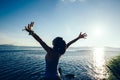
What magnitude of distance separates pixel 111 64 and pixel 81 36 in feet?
43.3

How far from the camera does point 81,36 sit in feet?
23.5

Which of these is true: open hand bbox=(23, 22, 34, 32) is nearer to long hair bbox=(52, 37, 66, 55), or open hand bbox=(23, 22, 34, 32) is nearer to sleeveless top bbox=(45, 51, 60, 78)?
long hair bbox=(52, 37, 66, 55)

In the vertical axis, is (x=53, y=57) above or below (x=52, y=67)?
above

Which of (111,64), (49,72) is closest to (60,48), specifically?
(49,72)

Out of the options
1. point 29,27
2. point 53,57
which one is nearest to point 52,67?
point 53,57

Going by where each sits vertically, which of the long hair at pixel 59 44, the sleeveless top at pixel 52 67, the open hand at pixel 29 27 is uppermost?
the open hand at pixel 29 27

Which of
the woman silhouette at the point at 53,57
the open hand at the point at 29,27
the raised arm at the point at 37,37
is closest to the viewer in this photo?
the raised arm at the point at 37,37

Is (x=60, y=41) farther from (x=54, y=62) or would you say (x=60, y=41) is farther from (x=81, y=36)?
(x=81, y=36)

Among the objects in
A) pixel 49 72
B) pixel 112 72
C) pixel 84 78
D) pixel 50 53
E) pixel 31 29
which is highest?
pixel 31 29

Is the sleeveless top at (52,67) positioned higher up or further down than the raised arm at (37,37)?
further down

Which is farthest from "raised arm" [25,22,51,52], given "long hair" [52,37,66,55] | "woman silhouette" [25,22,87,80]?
"long hair" [52,37,66,55]

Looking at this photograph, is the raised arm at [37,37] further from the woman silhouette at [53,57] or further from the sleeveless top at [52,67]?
the sleeveless top at [52,67]

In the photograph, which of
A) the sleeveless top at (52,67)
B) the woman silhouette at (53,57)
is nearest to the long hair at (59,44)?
the woman silhouette at (53,57)

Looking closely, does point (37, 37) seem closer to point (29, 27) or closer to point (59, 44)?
point (29, 27)
